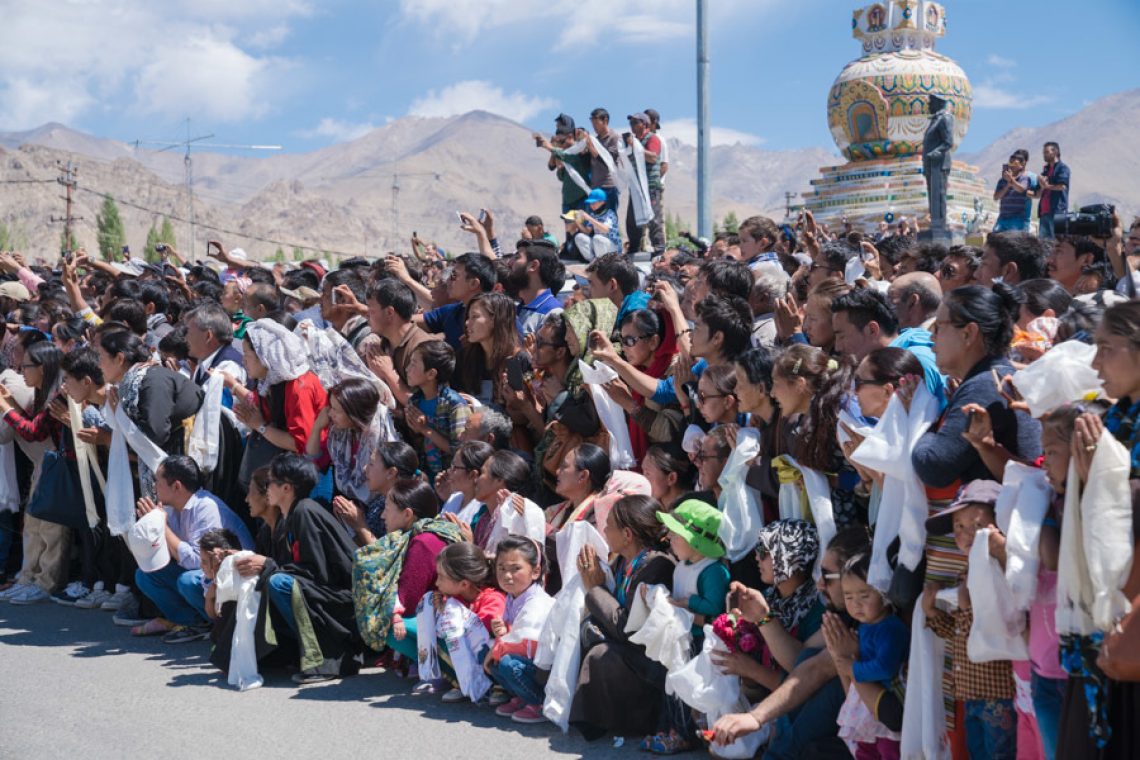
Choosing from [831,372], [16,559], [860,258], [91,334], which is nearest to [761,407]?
[831,372]

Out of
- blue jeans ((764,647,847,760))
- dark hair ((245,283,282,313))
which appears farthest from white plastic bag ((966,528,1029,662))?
dark hair ((245,283,282,313))

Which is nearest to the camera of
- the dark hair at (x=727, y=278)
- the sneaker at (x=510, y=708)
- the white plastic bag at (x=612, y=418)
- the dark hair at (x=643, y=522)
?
the dark hair at (x=643, y=522)

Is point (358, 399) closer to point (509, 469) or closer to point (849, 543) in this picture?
point (509, 469)

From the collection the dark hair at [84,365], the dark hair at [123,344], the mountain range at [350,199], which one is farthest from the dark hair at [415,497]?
the mountain range at [350,199]

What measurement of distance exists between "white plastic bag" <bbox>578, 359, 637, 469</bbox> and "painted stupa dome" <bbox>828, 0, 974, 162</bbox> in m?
24.8

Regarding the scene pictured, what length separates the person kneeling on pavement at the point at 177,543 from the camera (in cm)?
745

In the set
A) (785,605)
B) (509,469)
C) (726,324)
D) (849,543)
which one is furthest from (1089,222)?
(509,469)

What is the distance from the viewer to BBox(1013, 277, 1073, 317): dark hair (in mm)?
5625

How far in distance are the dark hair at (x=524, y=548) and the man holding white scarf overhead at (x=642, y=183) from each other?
7.37 meters

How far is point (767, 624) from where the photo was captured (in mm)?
5105

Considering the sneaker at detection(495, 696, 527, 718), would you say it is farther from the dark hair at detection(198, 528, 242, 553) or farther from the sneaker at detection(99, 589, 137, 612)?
the sneaker at detection(99, 589, 137, 612)

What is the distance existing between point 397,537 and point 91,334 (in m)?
3.95

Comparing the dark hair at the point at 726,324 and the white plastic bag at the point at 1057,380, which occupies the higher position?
the dark hair at the point at 726,324

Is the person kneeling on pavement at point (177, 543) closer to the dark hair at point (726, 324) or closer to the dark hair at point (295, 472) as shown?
the dark hair at point (295, 472)
